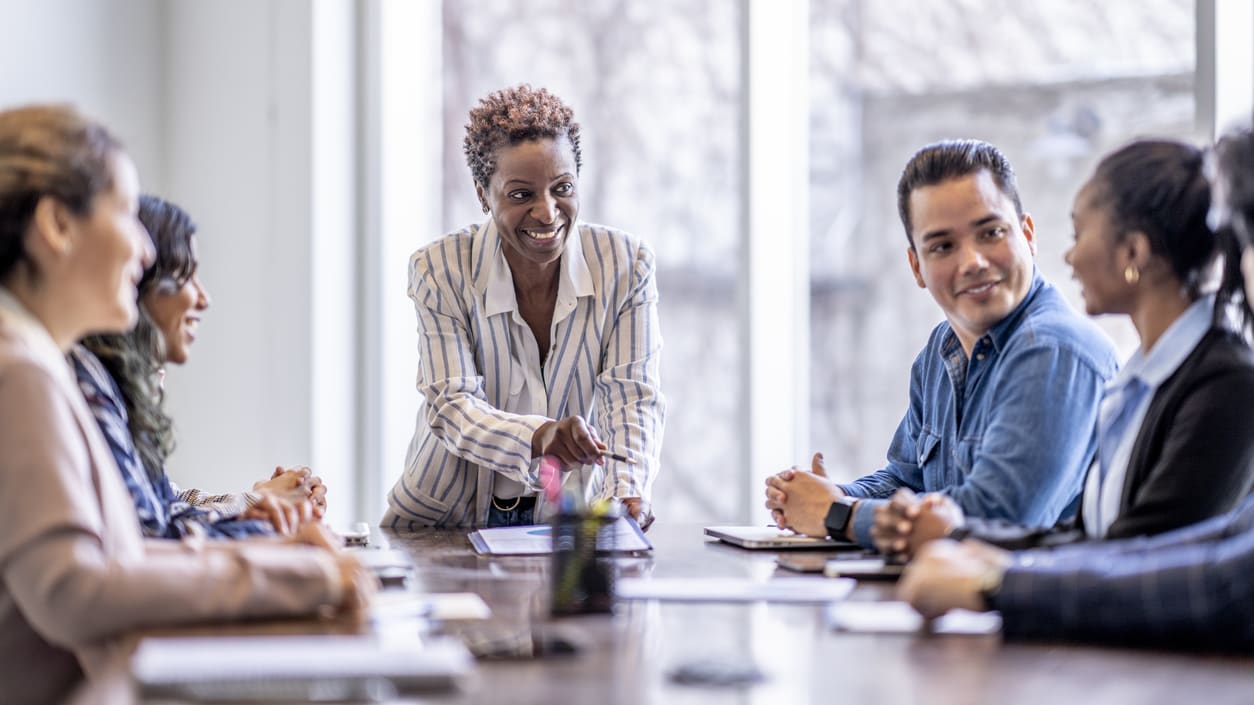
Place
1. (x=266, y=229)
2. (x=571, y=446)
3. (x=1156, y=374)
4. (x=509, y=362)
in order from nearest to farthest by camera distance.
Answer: (x=1156, y=374) < (x=571, y=446) < (x=509, y=362) < (x=266, y=229)

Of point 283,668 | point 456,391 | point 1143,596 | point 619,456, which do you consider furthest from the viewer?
point 456,391

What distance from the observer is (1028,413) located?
2162 mm

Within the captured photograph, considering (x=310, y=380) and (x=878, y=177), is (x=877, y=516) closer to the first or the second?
(x=878, y=177)

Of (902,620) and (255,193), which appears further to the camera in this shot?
(255,193)

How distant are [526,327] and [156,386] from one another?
0.99 meters

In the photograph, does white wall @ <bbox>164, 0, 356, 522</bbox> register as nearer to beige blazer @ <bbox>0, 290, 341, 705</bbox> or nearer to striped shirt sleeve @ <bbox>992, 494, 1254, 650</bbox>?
beige blazer @ <bbox>0, 290, 341, 705</bbox>

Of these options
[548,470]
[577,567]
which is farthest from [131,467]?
[548,470]

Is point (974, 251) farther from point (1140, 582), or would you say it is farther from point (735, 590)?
point (1140, 582)

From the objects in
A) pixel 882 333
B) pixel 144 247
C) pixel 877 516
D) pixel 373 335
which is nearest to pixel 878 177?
pixel 882 333

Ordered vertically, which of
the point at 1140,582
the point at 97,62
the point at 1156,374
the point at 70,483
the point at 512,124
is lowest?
the point at 1140,582

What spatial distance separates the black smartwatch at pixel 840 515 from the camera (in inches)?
90.9

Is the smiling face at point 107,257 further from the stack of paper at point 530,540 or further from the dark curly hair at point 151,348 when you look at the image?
the stack of paper at point 530,540

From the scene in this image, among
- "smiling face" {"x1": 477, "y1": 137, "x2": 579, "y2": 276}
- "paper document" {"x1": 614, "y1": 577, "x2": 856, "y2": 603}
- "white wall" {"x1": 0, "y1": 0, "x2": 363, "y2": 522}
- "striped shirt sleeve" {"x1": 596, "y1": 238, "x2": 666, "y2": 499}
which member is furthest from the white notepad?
"white wall" {"x1": 0, "y1": 0, "x2": 363, "y2": 522}

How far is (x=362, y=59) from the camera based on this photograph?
4.50 meters
